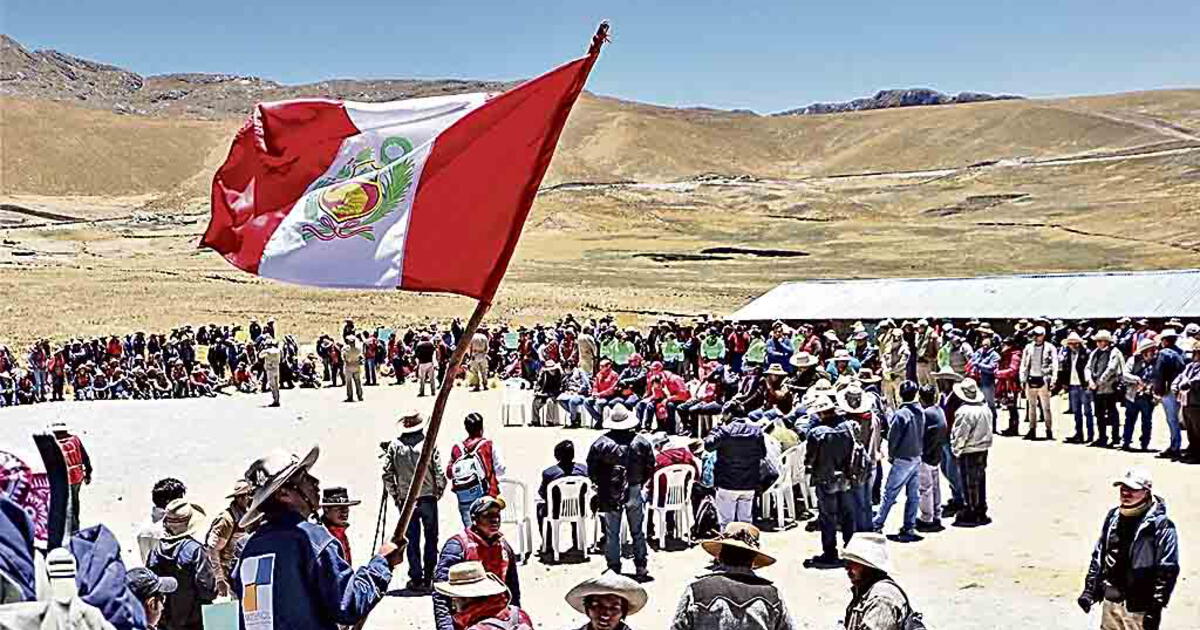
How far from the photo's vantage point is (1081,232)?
76.2 m

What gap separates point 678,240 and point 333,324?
3659cm

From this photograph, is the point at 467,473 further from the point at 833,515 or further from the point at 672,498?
the point at 833,515

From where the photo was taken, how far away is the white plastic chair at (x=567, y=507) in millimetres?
10953

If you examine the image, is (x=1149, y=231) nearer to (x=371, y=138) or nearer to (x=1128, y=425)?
(x=1128, y=425)

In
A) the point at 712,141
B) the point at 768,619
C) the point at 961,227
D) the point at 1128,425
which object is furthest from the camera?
the point at 712,141

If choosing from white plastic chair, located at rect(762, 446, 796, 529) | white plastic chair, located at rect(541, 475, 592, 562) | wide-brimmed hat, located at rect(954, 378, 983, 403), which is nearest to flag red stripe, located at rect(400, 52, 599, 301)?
white plastic chair, located at rect(541, 475, 592, 562)

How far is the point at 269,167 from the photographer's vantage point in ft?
21.2

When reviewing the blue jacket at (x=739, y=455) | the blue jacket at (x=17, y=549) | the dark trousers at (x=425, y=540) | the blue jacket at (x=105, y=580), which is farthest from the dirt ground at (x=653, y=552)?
the blue jacket at (x=17, y=549)

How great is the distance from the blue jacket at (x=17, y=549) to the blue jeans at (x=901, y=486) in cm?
911

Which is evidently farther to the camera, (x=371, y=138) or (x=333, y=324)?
(x=333, y=324)

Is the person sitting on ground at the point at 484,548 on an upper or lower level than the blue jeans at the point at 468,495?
upper

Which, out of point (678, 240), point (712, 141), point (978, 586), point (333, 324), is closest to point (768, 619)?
point (978, 586)

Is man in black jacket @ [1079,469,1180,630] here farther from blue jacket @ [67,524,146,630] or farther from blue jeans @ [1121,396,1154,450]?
blue jeans @ [1121,396,1154,450]

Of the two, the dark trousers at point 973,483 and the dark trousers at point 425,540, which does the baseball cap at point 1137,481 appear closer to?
the dark trousers at point 425,540
